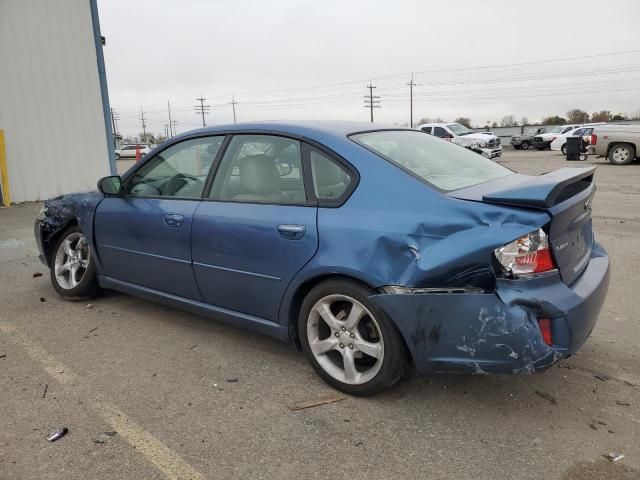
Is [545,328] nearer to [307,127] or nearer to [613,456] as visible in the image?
[613,456]

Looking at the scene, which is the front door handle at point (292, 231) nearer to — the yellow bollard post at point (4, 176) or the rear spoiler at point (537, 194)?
the rear spoiler at point (537, 194)

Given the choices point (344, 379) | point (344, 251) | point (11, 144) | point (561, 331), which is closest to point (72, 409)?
point (344, 379)

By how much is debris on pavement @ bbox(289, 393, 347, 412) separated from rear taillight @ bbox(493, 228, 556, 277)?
1185 mm

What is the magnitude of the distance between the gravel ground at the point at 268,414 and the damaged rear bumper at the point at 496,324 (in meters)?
0.38

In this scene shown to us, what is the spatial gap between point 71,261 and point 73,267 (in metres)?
0.06

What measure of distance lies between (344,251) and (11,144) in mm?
11121

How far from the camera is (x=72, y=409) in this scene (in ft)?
9.28

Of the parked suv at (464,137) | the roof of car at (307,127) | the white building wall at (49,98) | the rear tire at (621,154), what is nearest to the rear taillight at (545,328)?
the roof of car at (307,127)

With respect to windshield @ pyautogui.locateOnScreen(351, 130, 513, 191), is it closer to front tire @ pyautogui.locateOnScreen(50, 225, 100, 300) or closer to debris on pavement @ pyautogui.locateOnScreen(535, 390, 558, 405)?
debris on pavement @ pyautogui.locateOnScreen(535, 390, 558, 405)

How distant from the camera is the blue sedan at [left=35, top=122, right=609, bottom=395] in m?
2.43

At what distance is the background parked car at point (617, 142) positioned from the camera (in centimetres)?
1761

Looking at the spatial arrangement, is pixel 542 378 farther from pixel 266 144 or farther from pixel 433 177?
pixel 266 144

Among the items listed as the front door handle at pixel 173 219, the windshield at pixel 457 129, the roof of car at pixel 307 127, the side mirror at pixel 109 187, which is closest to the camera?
Result: the roof of car at pixel 307 127

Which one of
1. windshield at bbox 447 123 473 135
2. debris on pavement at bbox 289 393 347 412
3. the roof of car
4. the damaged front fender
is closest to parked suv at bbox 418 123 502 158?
windshield at bbox 447 123 473 135
